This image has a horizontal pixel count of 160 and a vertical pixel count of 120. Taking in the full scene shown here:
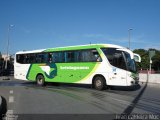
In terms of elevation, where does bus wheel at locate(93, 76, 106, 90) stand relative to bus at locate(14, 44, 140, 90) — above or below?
below

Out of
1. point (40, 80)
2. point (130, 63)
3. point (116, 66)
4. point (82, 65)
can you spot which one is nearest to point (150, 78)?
point (130, 63)

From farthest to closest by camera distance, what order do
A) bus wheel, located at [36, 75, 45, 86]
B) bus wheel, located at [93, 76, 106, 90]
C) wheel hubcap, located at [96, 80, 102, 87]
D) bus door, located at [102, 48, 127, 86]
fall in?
bus wheel, located at [36, 75, 45, 86], wheel hubcap, located at [96, 80, 102, 87], bus wheel, located at [93, 76, 106, 90], bus door, located at [102, 48, 127, 86]

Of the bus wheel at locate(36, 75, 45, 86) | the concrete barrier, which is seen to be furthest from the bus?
the concrete barrier

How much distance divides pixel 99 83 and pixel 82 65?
6.18 ft

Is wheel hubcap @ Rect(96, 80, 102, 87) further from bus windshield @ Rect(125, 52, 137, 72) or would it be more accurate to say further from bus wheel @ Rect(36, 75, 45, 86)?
bus wheel @ Rect(36, 75, 45, 86)

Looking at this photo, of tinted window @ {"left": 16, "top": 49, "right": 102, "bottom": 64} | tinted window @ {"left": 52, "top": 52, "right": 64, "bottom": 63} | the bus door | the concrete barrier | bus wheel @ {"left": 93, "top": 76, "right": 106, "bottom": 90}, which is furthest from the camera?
the concrete barrier

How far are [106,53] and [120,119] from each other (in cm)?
961

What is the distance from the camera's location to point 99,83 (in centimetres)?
1766

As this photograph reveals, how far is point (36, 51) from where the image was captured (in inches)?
880

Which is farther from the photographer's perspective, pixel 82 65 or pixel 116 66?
→ pixel 82 65

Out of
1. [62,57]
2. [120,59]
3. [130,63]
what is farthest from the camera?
[62,57]

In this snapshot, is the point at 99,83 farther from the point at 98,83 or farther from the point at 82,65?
the point at 82,65

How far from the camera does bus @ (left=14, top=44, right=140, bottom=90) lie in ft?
55.5

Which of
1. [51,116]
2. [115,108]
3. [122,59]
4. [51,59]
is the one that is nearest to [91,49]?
[122,59]
